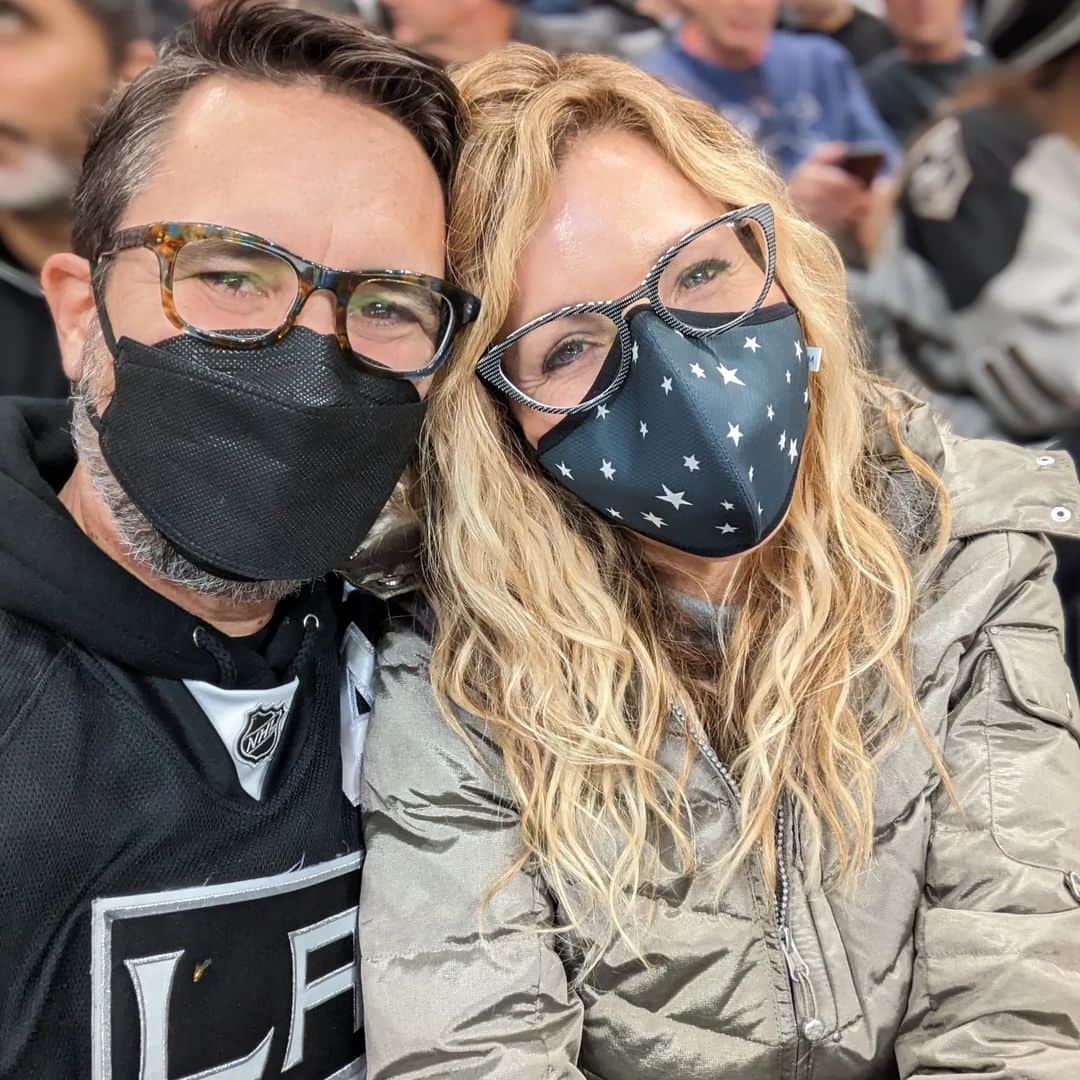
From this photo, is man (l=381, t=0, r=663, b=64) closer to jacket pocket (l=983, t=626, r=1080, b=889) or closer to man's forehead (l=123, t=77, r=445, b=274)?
man's forehead (l=123, t=77, r=445, b=274)

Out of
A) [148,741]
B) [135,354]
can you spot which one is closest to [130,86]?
[135,354]

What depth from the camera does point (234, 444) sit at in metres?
0.96

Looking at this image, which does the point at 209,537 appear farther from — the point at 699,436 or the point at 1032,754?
the point at 1032,754

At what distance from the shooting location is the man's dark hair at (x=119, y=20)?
2076 mm

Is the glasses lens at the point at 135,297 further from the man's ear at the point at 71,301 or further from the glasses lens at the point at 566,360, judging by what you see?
the glasses lens at the point at 566,360

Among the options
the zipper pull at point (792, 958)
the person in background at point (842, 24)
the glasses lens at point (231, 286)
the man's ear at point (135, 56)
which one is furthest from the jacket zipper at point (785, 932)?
the person in background at point (842, 24)

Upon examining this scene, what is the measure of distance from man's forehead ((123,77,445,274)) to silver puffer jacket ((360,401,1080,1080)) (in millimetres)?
529

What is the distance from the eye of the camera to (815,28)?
2438 mm

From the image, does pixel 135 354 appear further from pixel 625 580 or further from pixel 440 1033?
pixel 440 1033

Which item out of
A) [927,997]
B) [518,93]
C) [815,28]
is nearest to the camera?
[927,997]

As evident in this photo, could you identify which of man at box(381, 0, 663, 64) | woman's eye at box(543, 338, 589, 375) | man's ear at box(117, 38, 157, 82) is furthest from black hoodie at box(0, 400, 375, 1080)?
man at box(381, 0, 663, 64)

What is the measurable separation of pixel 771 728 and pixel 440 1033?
1.67 feet

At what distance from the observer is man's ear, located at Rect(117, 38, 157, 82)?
2.12 metres

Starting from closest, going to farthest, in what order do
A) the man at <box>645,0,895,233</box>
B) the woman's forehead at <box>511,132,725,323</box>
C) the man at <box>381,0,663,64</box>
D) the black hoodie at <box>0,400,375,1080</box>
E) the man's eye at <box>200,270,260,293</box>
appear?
the black hoodie at <box>0,400,375,1080</box> → the man's eye at <box>200,270,260,293</box> → the woman's forehead at <box>511,132,725,323</box> → the man at <box>381,0,663,64</box> → the man at <box>645,0,895,233</box>
